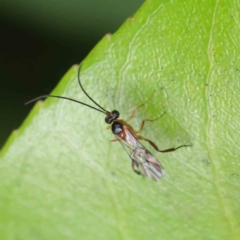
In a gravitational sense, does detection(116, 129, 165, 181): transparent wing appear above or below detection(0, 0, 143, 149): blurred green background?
below

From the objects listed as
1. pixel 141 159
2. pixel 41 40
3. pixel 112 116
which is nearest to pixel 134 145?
pixel 141 159

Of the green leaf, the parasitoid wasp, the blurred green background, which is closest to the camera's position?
the green leaf

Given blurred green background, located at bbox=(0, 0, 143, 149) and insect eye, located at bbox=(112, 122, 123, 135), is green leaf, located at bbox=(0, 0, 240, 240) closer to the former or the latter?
insect eye, located at bbox=(112, 122, 123, 135)

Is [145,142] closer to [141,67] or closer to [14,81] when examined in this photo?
[141,67]

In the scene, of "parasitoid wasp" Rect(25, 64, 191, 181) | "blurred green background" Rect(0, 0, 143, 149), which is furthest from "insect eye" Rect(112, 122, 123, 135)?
"blurred green background" Rect(0, 0, 143, 149)

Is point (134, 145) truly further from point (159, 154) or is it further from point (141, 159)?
point (159, 154)
